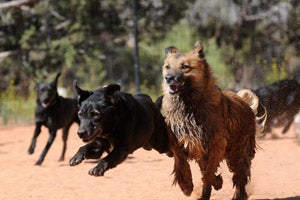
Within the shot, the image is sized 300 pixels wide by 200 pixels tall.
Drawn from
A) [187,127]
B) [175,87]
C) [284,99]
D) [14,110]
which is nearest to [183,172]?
[187,127]

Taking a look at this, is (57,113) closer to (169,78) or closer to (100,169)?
(169,78)

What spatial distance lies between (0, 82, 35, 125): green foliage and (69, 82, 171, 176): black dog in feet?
45.0

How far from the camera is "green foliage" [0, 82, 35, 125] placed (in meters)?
19.1

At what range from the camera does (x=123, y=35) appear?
902 inches

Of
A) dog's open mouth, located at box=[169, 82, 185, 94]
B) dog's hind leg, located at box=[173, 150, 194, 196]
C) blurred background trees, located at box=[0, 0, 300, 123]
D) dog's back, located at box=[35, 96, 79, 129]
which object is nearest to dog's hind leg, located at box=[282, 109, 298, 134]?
dog's back, located at box=[35, 96, 79, 129]

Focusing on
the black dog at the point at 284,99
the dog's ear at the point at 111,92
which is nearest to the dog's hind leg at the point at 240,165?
the dog's ear at the point at 111,92

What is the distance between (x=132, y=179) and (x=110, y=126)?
3.17 m

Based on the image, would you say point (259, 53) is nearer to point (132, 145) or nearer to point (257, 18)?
point (257, 18)

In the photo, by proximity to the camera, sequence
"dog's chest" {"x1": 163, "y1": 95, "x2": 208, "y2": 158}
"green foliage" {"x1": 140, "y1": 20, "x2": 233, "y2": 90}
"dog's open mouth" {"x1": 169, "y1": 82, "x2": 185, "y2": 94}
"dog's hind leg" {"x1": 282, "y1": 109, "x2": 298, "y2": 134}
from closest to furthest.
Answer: "dog's open mouth" {"x1": 169, "y1": 82, "x2": 185, "y2": 94} < "dog's chest" {"x1": 163, "y1": 95, "x2": 208, "y2": 158} < "dog's hind leg" {"x1": 282, "y1": 109, "x2": 298, "y2": 134} < "green foliage" {"x1": 140, "y1": 20, "x2": 233, "y2": 90}

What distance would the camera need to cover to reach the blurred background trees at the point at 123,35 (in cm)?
2116

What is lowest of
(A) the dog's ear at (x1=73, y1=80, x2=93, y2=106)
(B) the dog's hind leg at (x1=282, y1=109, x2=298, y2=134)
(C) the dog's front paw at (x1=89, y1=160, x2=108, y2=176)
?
(B) the dog's hind leg at (x1=282, y1=109, x2=298, y2=134)

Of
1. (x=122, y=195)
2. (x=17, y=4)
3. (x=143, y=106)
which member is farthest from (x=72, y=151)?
(x=17, y=4)

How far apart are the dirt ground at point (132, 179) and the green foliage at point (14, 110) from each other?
6.95 metres

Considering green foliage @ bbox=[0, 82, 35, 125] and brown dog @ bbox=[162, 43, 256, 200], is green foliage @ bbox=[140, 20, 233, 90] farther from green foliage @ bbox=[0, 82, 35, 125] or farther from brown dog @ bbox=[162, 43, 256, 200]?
brown dog @ bbox=[162, 43, 256, 200]
